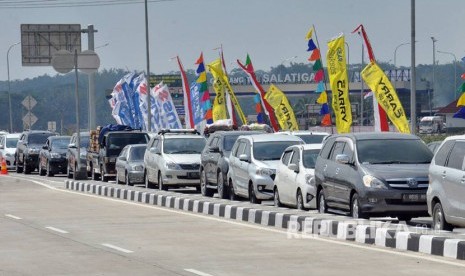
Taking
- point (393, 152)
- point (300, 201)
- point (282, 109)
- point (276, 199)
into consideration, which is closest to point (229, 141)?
point (276, 199)

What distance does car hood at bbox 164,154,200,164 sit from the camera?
37375 millimetres

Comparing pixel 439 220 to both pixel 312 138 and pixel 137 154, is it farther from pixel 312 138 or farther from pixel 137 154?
pixel 137 154

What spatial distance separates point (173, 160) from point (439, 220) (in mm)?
18039

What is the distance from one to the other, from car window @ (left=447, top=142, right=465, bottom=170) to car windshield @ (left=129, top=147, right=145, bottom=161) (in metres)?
23.4

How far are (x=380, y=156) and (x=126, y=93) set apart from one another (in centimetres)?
5997

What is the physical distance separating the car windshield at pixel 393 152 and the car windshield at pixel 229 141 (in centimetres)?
1066

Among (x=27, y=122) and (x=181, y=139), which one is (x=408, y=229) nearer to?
(x=181, y=139)

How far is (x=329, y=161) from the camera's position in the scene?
966 inches

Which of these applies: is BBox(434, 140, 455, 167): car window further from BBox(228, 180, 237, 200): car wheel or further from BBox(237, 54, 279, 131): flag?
BBox(237, 54, 279, 131): flag

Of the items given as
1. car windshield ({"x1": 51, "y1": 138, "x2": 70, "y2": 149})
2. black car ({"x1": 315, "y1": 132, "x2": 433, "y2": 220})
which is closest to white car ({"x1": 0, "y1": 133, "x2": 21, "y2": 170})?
car windshield ({"x1": 51, "y1": 138, "x2": 70, "y2": 149})

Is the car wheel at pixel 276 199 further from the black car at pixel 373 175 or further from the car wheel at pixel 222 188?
the car wheel at pixel 222 188

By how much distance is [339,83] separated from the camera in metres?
47.2

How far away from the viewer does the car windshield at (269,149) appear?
30.7 meters

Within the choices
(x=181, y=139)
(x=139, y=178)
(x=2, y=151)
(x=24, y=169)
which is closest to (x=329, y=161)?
(x=181, y=139)
